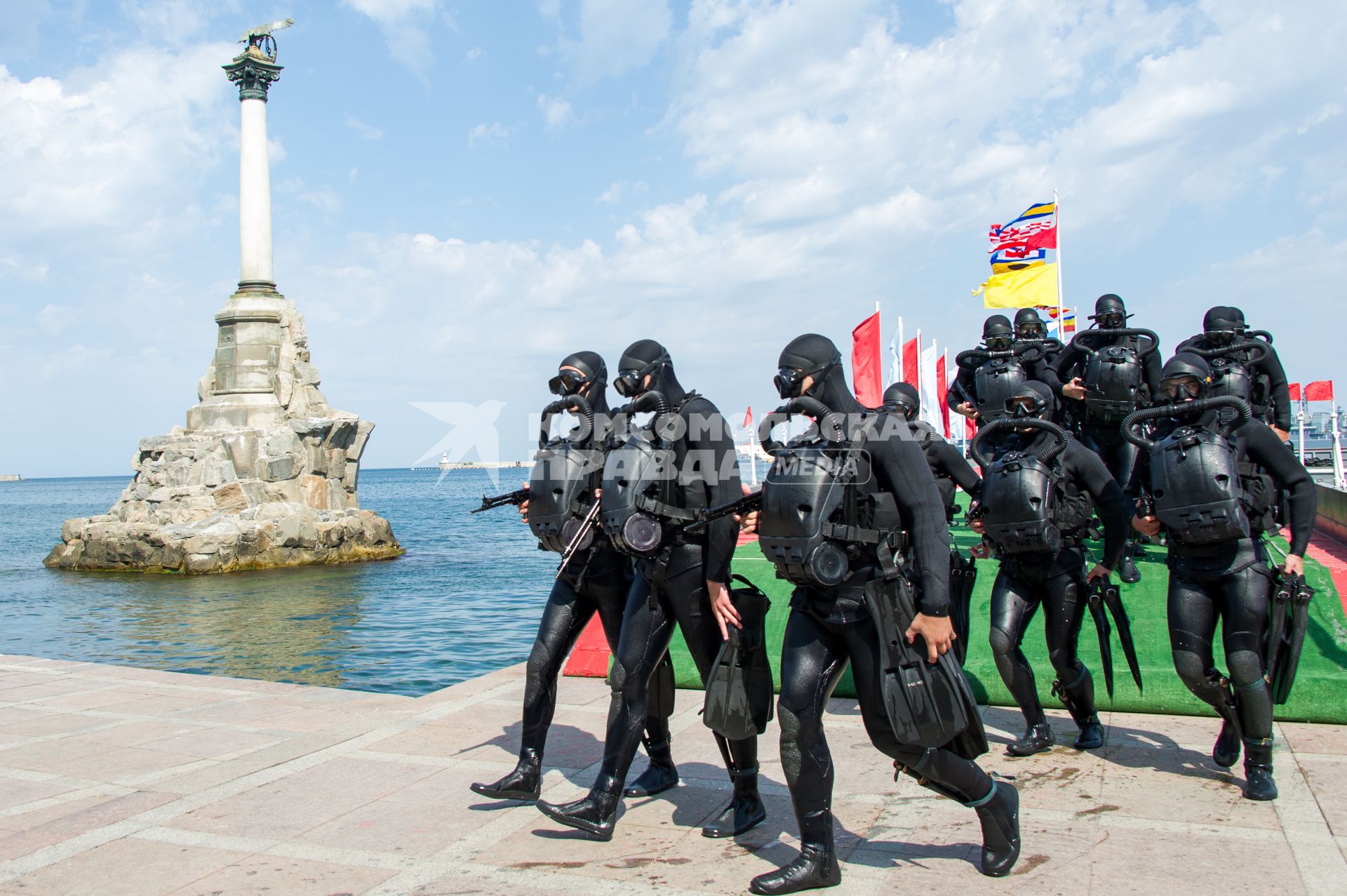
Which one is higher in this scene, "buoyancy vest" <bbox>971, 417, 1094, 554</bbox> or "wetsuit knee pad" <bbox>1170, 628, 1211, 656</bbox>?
"buoyancy vest" <bbox>971, 417, 1094, 554</bbox>

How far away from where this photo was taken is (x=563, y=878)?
4262mm

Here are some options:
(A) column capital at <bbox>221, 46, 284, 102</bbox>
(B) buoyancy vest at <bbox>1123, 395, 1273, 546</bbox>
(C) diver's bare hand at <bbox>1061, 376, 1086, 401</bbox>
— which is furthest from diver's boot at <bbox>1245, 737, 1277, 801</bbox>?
(A) column capital at <bbox>221, 46, 284, 102</bbox>

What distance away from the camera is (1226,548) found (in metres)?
5.19


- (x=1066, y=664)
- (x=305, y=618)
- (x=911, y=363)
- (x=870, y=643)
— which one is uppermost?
(x=911, y=363)

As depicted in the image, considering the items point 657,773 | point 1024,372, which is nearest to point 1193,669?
point 657,773

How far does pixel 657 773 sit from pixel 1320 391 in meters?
39.5

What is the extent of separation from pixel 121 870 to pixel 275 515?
28.2 m

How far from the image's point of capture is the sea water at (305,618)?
47.1ft

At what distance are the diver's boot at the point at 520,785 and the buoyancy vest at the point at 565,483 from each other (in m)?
1.05

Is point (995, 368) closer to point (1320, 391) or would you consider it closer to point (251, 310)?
point (251, 310)

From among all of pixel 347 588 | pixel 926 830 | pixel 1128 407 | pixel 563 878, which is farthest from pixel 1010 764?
pixel 347 588

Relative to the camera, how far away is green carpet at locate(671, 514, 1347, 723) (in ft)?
20.8

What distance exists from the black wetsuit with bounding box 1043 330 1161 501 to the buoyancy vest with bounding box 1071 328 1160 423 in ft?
0.09

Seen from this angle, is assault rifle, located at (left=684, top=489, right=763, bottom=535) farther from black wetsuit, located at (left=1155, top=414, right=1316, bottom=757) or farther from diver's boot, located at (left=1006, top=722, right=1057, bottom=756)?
diver's boot, located at (left=1006, top=722, right=1057, bottom=756)
